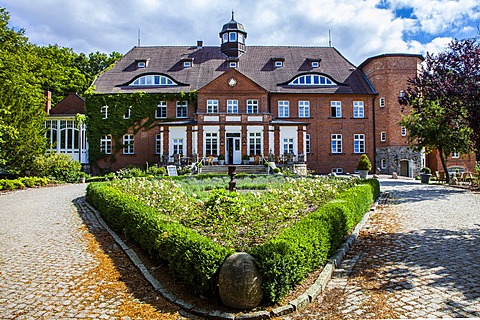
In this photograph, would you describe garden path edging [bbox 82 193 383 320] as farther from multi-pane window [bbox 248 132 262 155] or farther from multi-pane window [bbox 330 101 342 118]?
multi-pane window [bbox 330 101 342 118]

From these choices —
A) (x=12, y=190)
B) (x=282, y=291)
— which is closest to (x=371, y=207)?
(x=282, y=291)

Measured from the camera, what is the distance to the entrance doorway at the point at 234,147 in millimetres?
28625

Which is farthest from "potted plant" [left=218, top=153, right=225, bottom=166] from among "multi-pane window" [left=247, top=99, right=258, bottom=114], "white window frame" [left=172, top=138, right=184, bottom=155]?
"multi-pane window" [left=247, top=99, right=258, bottom=114]

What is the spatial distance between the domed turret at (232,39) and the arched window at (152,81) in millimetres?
6988

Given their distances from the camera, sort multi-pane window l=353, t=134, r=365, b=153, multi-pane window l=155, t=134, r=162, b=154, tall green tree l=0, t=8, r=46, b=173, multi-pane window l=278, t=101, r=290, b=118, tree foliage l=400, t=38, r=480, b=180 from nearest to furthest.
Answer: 1. tree foliage l=400, t=38, r=480, b=180
2. tall green tree l=0, t=8, r=46, b=173
3. multi-pane window l=155, t=134, r=162, b=154
4. multi-pane window l=278, t=101, r=290, b=118
5. multi-pane window l=353, t=134, r=365, b=153

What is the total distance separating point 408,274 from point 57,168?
23265mm

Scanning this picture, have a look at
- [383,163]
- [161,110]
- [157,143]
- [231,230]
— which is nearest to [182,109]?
[161,110]

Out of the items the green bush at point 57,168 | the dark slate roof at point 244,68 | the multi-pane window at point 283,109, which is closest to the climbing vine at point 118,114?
the dark slate roof at point 244,68

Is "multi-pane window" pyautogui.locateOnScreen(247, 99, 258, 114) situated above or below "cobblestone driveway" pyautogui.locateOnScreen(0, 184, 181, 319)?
above

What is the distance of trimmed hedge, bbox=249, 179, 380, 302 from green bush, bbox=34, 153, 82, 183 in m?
20.9

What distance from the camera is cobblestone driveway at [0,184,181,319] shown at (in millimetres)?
4570

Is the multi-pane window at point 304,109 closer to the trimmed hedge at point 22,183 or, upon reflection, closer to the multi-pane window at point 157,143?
the multi-pane window at point 157,143

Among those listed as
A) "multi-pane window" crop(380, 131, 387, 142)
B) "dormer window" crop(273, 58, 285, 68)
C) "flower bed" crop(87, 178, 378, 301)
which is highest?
"dormer window" crop(273, 58, 285, 68)

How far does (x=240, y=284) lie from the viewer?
440cm
